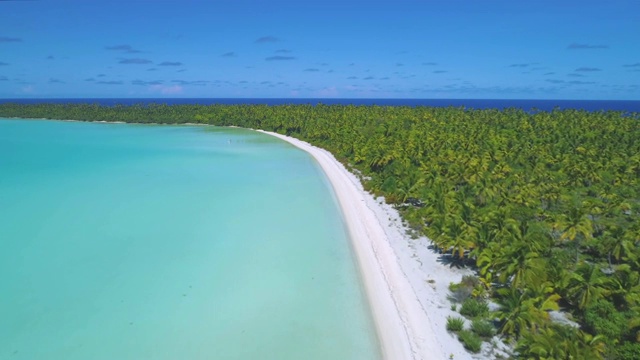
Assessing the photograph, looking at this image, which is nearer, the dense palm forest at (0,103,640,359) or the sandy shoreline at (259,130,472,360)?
the dense palm forest at (0,103,640,359)

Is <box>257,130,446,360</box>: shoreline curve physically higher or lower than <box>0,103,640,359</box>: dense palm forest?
lower

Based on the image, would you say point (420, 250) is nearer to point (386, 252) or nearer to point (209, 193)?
point (386, 252)

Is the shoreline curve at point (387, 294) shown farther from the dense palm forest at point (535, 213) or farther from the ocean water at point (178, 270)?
the dense palm forest at point (535, 213)

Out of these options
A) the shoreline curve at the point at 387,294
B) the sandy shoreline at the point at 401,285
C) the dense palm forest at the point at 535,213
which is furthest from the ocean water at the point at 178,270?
the dense palm forest at the point at 535,213

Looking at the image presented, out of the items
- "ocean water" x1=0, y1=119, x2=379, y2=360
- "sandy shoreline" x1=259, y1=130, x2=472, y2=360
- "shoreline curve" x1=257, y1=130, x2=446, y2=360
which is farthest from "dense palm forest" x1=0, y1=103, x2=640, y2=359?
"ocean water" x1=0, y1=119, x2=379, y2=360

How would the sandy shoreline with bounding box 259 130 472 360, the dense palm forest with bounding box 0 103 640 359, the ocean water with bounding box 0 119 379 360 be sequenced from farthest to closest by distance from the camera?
the ocean water with bounding box 0 119 379 360 < the sandy shoreline with bounding box 259 130 472 360 < the dense palm forest with bounding box 0 103 640 359

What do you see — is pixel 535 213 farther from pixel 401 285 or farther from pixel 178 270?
pixel 178 270

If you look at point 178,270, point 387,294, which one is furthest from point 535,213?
point 178,270

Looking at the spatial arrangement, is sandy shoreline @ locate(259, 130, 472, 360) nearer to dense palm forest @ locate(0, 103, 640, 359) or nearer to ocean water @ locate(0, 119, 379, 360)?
ocean water @ locate(0, 119, 379, 360)
